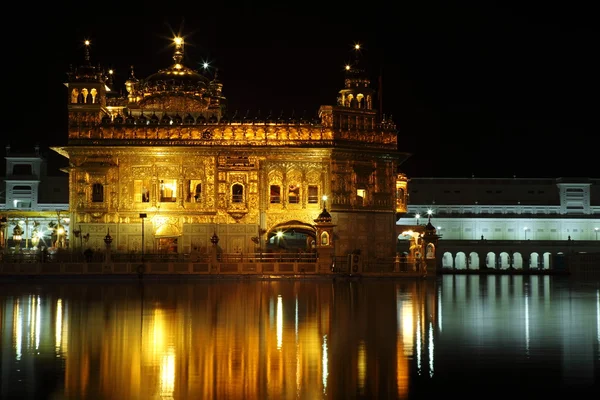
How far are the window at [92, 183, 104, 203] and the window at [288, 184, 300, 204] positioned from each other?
9.42m

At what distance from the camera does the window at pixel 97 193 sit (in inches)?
1919

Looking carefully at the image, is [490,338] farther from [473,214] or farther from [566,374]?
[473,214]

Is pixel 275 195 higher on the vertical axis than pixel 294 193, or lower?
lower

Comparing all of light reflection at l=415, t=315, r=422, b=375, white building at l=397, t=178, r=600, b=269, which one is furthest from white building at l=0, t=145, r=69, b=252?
light reflection at l=415, t=315, r=422, b=375


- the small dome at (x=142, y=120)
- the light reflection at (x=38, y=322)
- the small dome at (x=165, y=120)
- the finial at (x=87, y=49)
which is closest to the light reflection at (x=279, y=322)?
the light reflection at (x=38, y=322)

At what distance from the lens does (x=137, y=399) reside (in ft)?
38.6

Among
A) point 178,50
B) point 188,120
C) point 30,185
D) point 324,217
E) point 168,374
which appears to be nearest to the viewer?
point 168,374

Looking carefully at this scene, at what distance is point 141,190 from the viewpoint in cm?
4872

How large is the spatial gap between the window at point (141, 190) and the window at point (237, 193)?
13.9ft

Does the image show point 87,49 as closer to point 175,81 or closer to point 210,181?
point 175,81

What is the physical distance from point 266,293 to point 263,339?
46.6 ft

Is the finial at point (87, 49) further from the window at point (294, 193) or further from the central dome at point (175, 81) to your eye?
the window at point (294, 193)

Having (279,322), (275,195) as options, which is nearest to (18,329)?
(279,322)

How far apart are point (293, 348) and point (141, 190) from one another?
33560 millimetres
